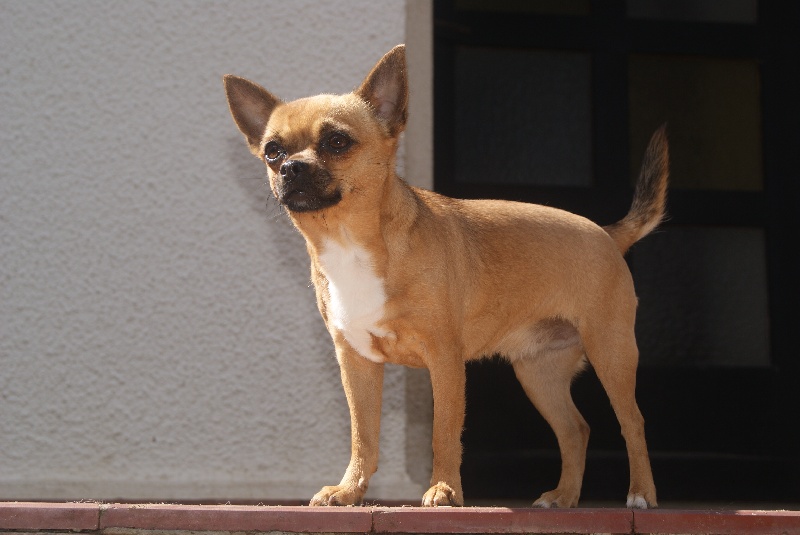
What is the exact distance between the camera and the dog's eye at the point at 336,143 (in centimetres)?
337

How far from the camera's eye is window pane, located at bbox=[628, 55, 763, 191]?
5.52 m

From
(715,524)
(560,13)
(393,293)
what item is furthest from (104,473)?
(560,13)

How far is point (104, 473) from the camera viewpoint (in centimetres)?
475

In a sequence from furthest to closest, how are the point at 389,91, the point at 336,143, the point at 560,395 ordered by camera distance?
the point at 560,395 < the point at 389,91 < the point at 336,143

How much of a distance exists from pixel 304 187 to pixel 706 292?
120 inches

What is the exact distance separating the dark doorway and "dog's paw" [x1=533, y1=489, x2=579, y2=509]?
1.11 meters

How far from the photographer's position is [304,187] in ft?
10.6

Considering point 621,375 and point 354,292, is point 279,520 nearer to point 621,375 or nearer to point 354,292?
point 354,292

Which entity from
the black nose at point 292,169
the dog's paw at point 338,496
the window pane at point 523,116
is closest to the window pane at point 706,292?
the window pane at point 523,116

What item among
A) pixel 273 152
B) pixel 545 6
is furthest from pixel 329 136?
pixel 545 6

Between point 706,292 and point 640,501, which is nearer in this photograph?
point 640,501

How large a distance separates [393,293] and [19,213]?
239cm

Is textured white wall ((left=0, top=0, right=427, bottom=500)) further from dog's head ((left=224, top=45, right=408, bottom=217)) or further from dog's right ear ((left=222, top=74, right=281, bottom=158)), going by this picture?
dog's head ((left=224, top=45, right=408, bottom=217))

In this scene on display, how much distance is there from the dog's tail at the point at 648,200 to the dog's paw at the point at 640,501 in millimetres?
1123
